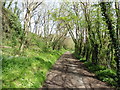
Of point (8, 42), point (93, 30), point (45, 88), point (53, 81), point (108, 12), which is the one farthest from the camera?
point (8, 42)

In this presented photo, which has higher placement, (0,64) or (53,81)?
(0,64)

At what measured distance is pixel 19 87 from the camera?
5926 millimetres

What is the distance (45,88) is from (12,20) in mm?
14034

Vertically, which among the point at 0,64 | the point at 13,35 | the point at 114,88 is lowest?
the point at 114,88

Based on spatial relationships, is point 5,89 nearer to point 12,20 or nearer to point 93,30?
point 93,30

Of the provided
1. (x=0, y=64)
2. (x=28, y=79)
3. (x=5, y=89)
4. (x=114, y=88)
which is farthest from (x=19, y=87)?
(x=114, y=88)

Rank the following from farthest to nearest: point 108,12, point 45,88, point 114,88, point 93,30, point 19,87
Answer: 1. point 93,30
2. point 108,12
3. point 114,88
4. point 45,88
5. point 19,87

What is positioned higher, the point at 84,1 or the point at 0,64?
the point at 84,1

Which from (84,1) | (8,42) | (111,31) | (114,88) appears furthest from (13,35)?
(114,88)

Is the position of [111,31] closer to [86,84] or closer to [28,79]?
[86,84]

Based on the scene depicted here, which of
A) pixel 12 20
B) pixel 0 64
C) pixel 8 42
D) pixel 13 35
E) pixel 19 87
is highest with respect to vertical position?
pixel 12 20

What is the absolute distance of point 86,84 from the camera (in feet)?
26.7

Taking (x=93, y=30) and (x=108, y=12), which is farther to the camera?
(x=93, y=30)

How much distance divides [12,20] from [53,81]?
43.7 ft
